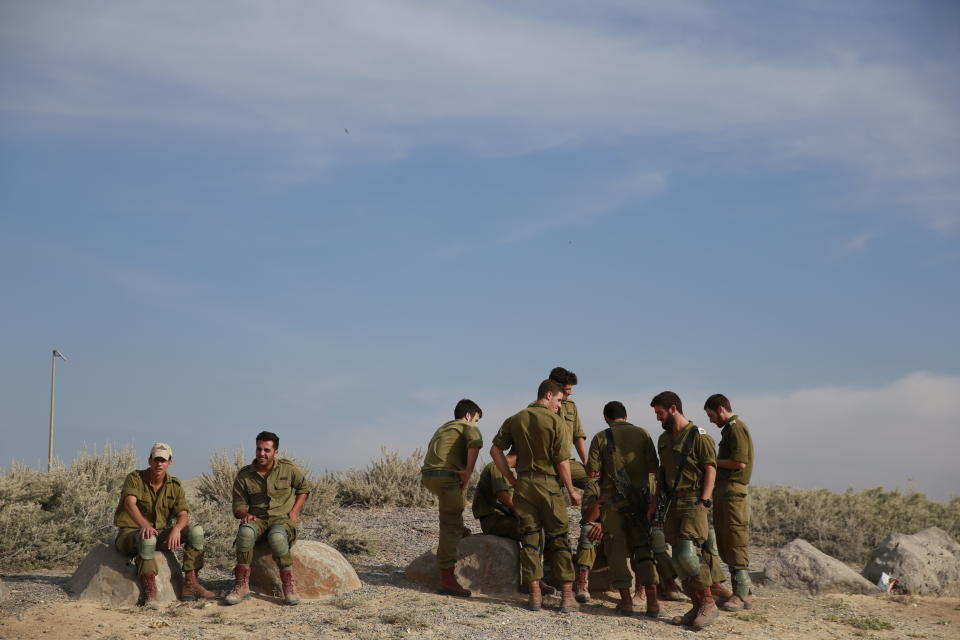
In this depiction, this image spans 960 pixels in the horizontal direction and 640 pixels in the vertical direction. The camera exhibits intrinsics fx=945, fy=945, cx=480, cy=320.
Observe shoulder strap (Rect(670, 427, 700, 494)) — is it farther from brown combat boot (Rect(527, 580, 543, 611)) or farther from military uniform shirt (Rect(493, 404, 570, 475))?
brown combat boot (Rect(527, 580, 543, 611))

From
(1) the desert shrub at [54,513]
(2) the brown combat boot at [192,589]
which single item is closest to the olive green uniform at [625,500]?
(2) the brown combat boot at [192,589]

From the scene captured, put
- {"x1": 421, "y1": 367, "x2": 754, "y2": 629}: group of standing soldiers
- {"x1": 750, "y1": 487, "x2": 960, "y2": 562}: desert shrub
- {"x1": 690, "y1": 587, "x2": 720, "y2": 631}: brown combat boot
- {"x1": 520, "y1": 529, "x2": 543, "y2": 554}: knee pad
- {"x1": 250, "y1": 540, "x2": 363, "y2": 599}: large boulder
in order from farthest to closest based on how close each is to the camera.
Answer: {"x1": 750, "y1": 487, "x2": 960, "y2": 562}: desert shrub → {"x1": 250, "y1": 540, "x2": 363, "y2": 599}: large boulder → {"x1": 520, "y1": 529, "x2": 543, "y2": 554}: knee pad → {"x1": 690, "y1": 587, "x2": 720, "y2": 631}: brown combat boot → {"x1": 421, "y1": 367, "x2": 754, "y2": 629}: group of standing soldiers

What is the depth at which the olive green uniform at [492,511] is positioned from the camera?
11078 mm

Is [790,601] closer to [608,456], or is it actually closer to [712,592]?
[712,592]

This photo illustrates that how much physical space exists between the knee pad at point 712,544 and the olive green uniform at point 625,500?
676mm

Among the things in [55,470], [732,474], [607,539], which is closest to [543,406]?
[607,539]

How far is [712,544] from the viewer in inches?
415

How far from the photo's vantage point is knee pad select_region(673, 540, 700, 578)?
939 centimetres

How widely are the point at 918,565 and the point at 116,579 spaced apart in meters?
10.7

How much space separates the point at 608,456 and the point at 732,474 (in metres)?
1.52

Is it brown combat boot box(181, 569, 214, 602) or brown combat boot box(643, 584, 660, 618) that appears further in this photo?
brown combat boot box(181, 569, 214, 602)

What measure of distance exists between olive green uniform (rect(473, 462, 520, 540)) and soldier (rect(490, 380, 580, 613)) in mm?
972

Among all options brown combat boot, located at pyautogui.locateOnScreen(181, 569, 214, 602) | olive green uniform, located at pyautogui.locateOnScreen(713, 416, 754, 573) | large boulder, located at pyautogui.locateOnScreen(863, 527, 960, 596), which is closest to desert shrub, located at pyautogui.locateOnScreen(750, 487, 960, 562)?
large boulder, located at pyautogui.locateOnScreen(863, 527, 960, 596)

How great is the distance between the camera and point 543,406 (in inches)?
398
